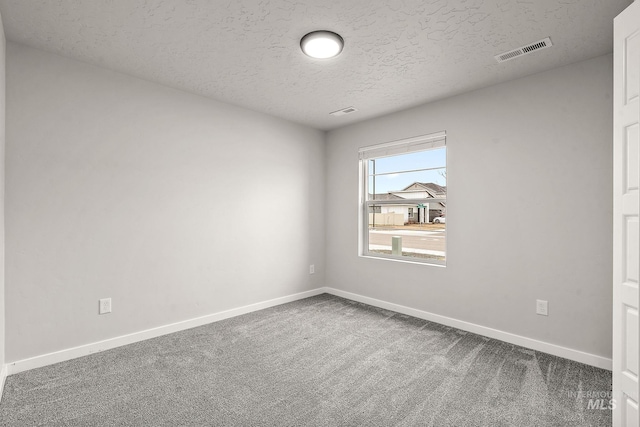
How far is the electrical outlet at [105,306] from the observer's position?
277 cm

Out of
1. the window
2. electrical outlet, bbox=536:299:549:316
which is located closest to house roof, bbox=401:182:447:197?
the window

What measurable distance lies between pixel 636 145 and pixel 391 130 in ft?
8.67

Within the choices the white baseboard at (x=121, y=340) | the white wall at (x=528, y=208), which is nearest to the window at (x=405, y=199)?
the white wall at (x=528, y=208)

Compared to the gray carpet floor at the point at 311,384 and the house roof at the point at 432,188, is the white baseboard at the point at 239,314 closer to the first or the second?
the gray carpet floor at the point at 311,384

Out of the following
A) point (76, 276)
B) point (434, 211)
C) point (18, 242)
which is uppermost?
point (434, 211)

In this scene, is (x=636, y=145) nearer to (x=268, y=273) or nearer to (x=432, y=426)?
(x=432, y=426)

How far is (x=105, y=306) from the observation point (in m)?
2.79

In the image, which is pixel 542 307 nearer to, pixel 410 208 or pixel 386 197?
pixel 410 208

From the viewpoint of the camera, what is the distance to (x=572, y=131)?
265cm

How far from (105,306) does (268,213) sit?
198cm

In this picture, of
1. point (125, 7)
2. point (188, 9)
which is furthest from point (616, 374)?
point (125, 7)

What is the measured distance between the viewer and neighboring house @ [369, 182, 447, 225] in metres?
3.74

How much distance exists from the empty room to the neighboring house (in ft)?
0.15

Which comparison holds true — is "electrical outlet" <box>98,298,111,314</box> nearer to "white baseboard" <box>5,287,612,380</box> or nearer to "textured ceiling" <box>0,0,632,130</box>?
"white baseboard" <box>5,287,612,380</box>
